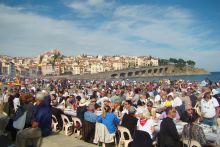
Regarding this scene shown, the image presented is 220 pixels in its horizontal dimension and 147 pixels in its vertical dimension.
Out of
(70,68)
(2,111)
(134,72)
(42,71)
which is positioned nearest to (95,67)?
(70,68)

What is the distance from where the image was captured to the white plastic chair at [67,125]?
8.00 m

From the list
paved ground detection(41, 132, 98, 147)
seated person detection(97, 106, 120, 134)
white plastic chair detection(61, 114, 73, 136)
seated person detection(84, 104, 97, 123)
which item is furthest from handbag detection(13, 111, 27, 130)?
white plastic chair detection(61, 114, 73, 136)

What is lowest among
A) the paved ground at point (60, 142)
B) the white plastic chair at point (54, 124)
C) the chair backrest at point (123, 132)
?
the white plastic chair at point (54, 124)

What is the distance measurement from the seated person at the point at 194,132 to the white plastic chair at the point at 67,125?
3945mm

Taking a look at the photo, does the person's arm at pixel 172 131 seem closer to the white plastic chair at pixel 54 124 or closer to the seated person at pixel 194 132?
the seated person at pixel 194 132

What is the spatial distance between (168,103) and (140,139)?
4444 mm

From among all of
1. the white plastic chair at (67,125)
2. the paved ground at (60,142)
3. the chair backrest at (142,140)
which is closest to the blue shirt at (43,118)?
the paved ground at (60,142)

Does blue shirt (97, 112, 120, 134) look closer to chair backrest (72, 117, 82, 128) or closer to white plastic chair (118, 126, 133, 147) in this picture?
white plastic chair (118, 126, 133, 147)

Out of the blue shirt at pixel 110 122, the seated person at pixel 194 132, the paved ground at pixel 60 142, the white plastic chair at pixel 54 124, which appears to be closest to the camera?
the seated person at pixel 194 132

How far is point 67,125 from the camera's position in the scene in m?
8.04

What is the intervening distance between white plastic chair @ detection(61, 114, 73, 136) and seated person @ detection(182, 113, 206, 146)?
3.95 m

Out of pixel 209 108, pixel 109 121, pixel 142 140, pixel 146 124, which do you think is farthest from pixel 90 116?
pixel 209 108

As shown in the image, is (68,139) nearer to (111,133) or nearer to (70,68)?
(111,133)

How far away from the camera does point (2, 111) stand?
355 inches
